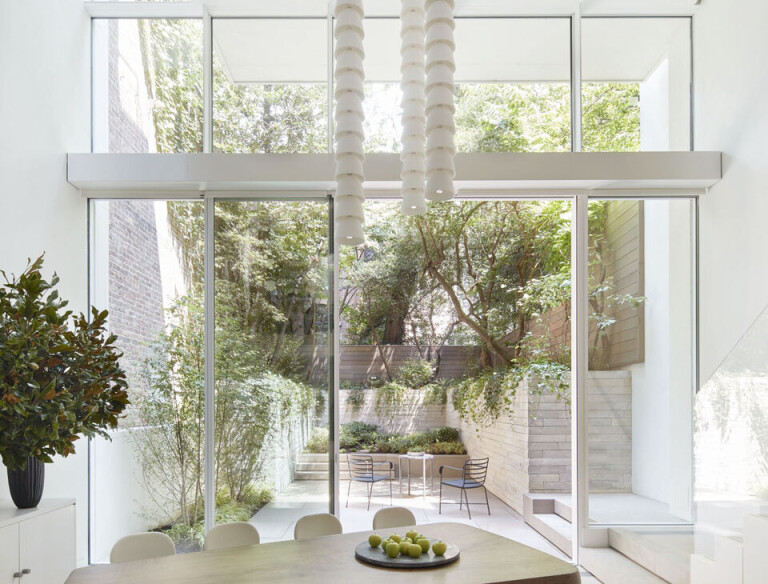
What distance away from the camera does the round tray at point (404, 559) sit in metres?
3.04

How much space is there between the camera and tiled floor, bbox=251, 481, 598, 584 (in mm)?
5508

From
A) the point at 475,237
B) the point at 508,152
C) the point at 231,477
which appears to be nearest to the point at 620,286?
the point at 508,152

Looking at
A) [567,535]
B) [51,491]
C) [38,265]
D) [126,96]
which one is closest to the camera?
[38,265]

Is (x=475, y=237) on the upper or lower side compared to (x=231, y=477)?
upper

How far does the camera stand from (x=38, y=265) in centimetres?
398

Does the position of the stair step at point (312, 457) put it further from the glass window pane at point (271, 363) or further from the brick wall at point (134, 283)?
the brick wall at point (134, 283)

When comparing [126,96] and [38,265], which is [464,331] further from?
[38,265]

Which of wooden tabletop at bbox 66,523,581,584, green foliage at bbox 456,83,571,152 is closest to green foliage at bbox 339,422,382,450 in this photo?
green foliage at bbox 456,83,571,152

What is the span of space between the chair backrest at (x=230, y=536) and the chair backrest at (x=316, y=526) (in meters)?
0.29

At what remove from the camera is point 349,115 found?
2939 millimetres

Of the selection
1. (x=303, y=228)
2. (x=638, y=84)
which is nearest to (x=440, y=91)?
(x=303, y=228)

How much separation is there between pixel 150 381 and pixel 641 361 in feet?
13.8

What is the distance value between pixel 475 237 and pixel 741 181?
6.48 metres

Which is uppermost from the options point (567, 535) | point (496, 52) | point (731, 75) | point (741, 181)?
point (496, 52)
